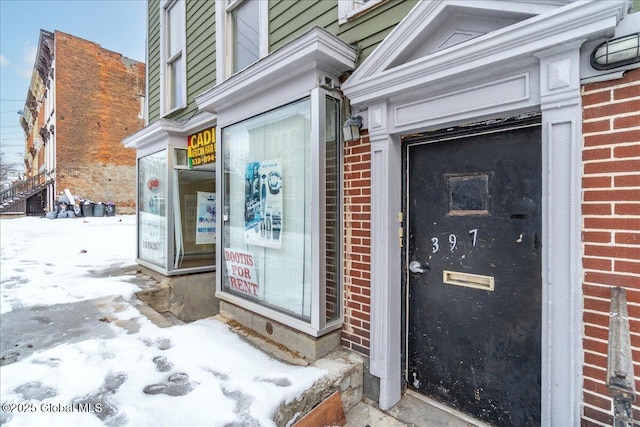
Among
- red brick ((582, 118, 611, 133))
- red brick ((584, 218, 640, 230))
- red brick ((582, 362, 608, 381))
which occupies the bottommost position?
red brick ((582, 362, 608, 381))

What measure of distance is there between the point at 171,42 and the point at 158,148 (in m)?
2.15

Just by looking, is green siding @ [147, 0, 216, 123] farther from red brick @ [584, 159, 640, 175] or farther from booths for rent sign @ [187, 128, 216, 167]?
red brick @ [584, 159, 640, 175]

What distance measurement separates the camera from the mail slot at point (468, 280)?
7.42 feet

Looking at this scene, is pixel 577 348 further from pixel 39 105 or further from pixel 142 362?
pixel 39 105

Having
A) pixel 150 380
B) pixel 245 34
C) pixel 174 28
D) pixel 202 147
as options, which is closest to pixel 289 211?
pixel 150 380

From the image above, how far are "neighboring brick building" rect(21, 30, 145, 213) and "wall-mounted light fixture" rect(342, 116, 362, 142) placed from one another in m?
20.6

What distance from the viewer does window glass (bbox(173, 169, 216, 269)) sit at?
5.48 meters

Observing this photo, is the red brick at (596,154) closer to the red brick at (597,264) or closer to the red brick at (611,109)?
the red brick at (611,109)

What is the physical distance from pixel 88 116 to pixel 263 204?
20.6 m

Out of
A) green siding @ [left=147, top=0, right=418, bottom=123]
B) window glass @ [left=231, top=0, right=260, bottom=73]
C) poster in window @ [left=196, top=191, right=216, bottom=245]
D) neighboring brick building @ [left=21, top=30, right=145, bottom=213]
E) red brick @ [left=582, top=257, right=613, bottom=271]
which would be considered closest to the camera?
red brick @ [left=582, top=257, right=613, bottom=271]

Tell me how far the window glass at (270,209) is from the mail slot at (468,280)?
1148mm

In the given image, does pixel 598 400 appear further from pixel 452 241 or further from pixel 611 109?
pixel 611 109

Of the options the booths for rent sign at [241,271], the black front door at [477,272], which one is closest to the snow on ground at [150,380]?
the booths for rent sign at [241,271]

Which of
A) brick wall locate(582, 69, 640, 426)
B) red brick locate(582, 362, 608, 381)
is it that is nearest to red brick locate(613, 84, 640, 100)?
brick wall locate(582, 69, 640, 426)
